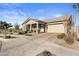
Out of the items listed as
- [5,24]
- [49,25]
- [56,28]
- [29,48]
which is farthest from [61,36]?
[5,24]

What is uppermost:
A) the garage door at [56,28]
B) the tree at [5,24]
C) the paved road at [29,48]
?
the tree at [5,24]

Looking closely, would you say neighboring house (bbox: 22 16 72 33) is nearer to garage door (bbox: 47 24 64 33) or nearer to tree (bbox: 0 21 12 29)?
garage door (bbox: 47 24 64 33)

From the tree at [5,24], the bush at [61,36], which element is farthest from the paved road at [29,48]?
the tree at [5,24]

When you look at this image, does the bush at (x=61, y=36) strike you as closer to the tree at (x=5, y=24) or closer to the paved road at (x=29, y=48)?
the paved road at (x=29, y=48)

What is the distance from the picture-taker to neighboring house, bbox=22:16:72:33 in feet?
12.7

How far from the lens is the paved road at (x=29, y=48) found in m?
3.85

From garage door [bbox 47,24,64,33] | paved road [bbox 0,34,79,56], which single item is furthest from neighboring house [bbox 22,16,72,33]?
paved road [bbox 0,34,79,56]

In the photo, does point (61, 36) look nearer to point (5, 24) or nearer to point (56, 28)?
point (56, 28)

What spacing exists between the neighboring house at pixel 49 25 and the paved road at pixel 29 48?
0.86ft

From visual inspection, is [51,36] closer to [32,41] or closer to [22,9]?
[32,41]

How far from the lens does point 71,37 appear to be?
12.9 ft

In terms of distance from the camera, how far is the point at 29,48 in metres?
3.89

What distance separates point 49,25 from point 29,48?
2.02ft

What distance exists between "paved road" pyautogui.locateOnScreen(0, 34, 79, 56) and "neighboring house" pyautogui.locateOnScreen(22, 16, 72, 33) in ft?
0.86
